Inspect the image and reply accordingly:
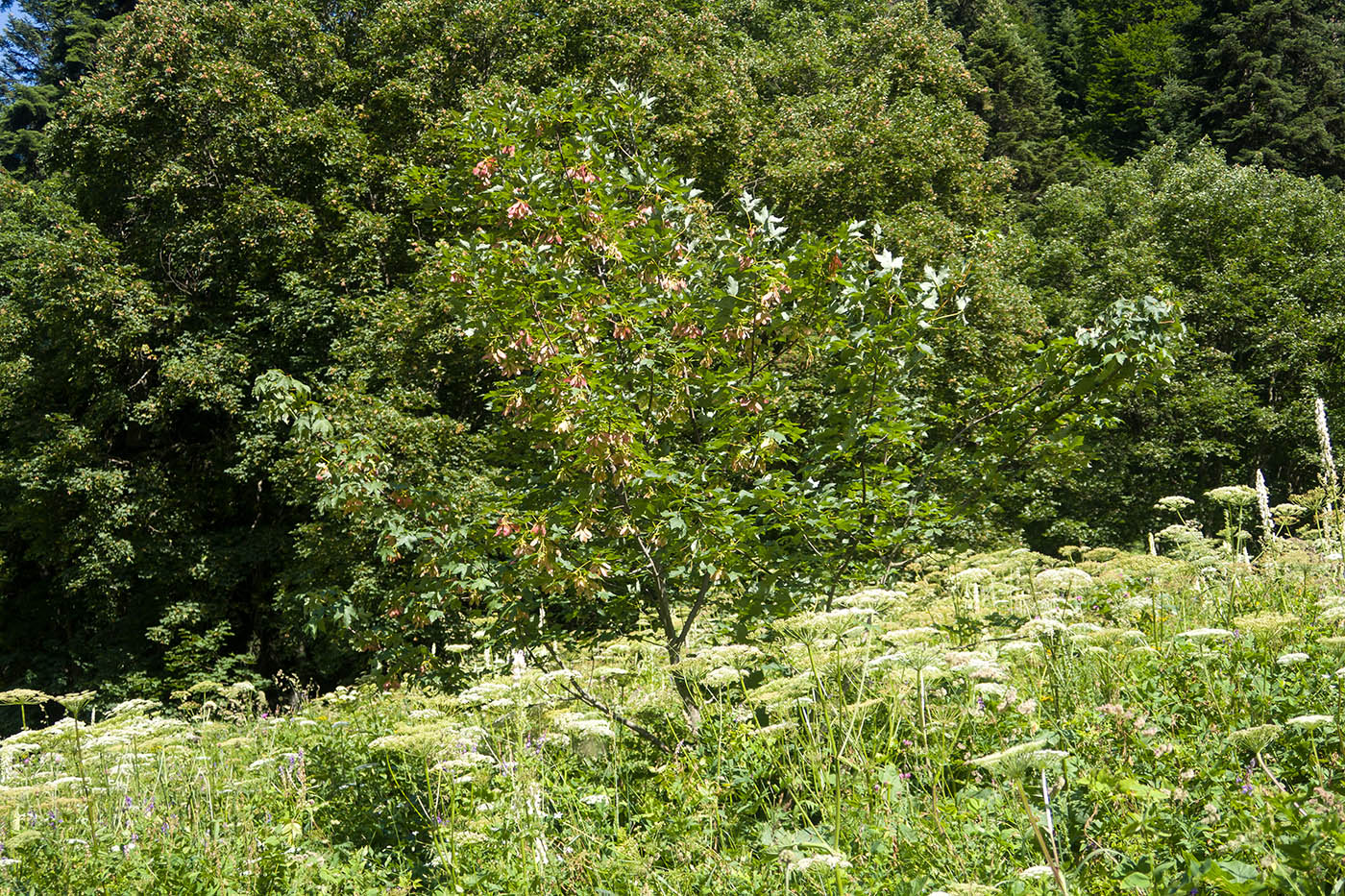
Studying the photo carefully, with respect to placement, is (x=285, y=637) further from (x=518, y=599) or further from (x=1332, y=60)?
(x=1332, y=60)

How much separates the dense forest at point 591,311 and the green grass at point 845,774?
0.63 meters

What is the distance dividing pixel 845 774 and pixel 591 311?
2509 millimetres

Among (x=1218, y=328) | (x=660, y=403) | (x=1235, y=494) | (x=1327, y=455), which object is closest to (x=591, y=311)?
(x=660, y=403)

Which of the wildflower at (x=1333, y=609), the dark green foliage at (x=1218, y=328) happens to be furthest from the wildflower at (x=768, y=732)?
the dark green foliage at (x=1218, y=328)

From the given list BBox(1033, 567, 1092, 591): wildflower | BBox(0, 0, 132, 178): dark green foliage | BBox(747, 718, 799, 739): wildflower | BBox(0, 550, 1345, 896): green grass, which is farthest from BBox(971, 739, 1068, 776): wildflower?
BBox(0, 0, 132, 178): dark green foliage

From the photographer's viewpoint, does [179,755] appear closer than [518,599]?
No

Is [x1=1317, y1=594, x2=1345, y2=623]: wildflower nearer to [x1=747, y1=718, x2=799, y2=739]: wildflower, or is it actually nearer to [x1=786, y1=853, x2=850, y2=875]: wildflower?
[x1=747, y1=718, x2=799, y2=739]: wildflower

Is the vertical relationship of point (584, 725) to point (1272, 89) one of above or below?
below

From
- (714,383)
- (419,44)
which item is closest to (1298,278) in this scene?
(419,44)

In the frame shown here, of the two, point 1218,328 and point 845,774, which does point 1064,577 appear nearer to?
point 845,774

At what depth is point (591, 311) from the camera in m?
4.47

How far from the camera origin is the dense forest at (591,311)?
14.7 ft

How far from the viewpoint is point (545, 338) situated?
170 inches

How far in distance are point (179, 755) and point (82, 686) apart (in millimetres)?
12581
